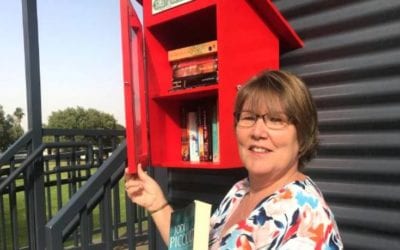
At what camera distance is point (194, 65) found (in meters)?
2.33

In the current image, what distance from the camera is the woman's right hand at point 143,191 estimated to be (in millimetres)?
1918

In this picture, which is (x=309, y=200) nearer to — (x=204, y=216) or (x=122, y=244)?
(x=204, y=216)

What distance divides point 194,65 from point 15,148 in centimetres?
235

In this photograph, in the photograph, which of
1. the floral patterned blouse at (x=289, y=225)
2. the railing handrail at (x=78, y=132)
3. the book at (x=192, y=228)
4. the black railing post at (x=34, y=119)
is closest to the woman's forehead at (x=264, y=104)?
the floral patterned blouse at (x=289, y=225)

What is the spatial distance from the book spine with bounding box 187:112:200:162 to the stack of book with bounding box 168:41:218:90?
0.20 m

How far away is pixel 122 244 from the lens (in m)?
5.38

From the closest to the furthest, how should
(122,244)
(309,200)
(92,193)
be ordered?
(309,200) < (92,193) < (122,244)

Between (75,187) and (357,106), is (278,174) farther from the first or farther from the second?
(75,187)

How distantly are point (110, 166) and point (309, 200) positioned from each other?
1309mm

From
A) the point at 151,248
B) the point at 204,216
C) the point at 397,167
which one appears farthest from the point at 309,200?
the point at 151,248

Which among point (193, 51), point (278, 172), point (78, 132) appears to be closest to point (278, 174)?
point (278, 172)

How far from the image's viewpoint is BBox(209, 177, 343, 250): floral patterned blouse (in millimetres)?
1236

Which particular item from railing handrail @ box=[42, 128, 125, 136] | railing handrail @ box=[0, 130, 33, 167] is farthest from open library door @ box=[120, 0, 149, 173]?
railing handrail @ box=[42, 128, 125, 136]

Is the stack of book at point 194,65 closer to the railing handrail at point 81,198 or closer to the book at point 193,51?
the book at point 193,51
